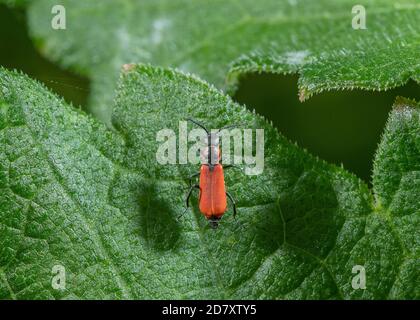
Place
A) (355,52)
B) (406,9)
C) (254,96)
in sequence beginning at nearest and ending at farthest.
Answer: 1. (355,52)
2. (406,9)
3. (254,96)

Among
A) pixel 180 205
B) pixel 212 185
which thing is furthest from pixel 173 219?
pixel 212 185

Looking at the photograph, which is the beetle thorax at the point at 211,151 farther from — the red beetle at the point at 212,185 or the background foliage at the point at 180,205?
the background foliage at the point at 180,205

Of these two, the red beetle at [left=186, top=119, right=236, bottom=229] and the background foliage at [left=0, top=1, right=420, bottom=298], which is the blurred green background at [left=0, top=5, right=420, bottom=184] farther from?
the red beetle at [left=186, top=119, right=236, bottom=229]

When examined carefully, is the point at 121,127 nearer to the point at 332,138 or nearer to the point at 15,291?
the point at 15,291

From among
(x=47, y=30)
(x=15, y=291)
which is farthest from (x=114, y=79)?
(x=15, y=291)

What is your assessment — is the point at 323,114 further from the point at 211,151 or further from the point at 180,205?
the point at 180,205

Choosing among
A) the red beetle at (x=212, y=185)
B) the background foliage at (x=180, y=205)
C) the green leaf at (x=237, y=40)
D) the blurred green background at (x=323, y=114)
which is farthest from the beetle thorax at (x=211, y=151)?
the blurred green background at (x=323, y=114)

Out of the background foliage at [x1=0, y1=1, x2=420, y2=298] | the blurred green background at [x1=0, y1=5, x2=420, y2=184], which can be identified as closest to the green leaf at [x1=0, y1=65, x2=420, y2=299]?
the background foliage at [x1=0, y1=1, x2=420, y2=298]
